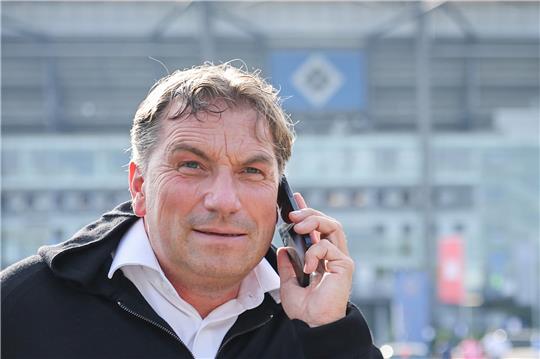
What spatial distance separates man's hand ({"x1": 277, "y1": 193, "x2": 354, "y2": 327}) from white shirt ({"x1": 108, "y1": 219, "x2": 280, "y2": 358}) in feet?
0.33

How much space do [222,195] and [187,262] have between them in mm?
137

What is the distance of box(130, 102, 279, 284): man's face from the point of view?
161cm

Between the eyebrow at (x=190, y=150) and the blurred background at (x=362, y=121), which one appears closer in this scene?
the eyebrow at (x=190, y=150)

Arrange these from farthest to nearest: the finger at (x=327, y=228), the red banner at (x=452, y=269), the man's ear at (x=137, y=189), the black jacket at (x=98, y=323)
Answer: the red banner at (x=452, y=269), the finger at (x=327, y=228), the man's ear at (x=137, y=189), the black jacket at (x=98, y=323)

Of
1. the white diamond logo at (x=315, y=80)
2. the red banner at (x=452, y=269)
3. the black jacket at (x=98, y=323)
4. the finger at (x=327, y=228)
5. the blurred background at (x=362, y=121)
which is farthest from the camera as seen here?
the blurred background at (x=362, y=121)

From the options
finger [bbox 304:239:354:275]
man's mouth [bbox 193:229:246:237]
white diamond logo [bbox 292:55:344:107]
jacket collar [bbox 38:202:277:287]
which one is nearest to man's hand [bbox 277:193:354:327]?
finger [bbox 304:239:354:275]

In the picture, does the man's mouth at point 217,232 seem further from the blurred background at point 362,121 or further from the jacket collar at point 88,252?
the blurred background at point 362,121

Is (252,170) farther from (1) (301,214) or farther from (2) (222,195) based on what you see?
Answer: (1) (301,214)

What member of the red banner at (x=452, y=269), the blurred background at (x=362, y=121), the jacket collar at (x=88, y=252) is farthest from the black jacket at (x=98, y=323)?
the blurred background at (x=362, y=121)

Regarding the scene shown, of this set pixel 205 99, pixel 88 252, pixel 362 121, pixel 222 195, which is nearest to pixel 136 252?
pixel 88 252

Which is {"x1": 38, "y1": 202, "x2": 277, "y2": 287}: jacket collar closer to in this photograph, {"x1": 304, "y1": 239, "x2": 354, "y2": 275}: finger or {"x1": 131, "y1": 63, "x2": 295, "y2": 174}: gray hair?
{"x1": 131, "y1": 63, "x2": 295, "y2": 174}: gray hair

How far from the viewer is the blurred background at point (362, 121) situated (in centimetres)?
3050

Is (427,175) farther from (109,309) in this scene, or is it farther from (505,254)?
(109,309)

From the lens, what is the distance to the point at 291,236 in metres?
1.88
